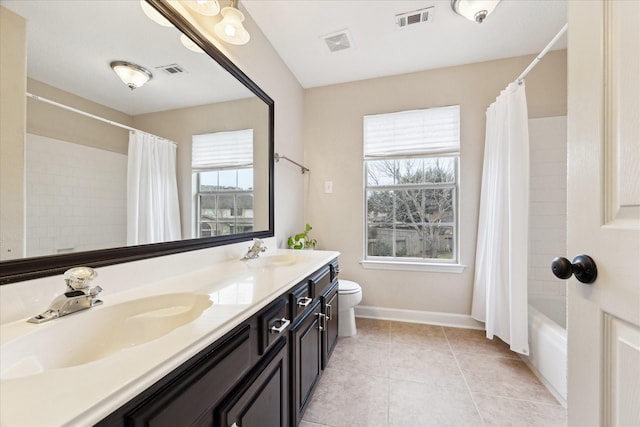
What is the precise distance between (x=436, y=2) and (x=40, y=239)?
2386 mm

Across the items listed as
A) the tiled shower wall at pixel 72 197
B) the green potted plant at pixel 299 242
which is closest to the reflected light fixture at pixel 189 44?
the tiled shower wall at pixel 72 197

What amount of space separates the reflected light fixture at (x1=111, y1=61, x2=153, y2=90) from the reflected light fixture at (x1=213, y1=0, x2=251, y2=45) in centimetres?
51

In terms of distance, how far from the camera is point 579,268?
57 centimetres

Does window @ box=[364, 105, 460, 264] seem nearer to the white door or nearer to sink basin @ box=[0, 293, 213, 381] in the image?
the white door

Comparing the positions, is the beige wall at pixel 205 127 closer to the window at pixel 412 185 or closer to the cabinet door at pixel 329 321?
the cabinet door at pixel 329 321

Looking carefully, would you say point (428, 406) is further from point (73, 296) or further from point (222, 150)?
point (222, 150)

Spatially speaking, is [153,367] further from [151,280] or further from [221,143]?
[221,143]

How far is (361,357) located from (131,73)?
2.13 m

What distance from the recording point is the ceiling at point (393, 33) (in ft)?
5.65

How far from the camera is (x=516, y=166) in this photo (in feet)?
6.04

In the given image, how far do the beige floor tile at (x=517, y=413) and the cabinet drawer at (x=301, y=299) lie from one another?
44.4 inches

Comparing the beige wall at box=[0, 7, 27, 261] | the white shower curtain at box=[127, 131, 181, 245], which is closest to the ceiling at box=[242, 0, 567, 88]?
the white shower curtain at box=[127, 131, 181, 245]

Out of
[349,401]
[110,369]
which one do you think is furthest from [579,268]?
[349,401]

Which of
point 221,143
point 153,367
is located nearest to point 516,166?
point 221,143
